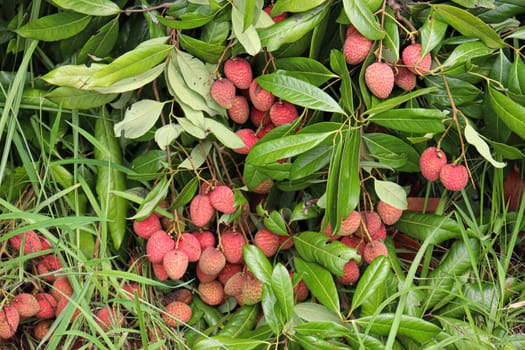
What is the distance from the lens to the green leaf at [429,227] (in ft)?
4.32

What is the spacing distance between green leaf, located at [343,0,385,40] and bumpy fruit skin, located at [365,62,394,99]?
52 millimetres

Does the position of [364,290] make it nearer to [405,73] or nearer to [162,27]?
[405,73]

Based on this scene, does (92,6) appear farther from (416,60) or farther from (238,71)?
(416,60)

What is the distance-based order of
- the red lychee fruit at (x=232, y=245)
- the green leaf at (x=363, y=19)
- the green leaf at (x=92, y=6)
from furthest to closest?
the red lychee fruit at (x=232, y=245) → the green leaf at (x=92, y=6) → the green leaf at (x=363, y=19)

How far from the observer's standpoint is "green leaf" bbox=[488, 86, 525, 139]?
116 cm

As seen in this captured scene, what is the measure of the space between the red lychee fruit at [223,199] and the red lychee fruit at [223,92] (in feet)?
0.53

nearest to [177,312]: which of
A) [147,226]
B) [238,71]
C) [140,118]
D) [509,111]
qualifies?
[147,226]

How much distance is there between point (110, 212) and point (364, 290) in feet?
1.76

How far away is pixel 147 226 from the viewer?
1.32 m

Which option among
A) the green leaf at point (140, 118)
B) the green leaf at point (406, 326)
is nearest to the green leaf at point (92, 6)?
the green leaf at point (140, 118)

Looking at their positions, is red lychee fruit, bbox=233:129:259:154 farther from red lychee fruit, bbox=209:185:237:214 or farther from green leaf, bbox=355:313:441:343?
green leaf, bbox=355:313:441:343

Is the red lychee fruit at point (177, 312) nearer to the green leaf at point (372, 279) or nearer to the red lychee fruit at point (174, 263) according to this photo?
the red lychee fruit at point (174, 263)

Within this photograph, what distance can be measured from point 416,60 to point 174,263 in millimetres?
587

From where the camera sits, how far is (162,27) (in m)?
1.29
